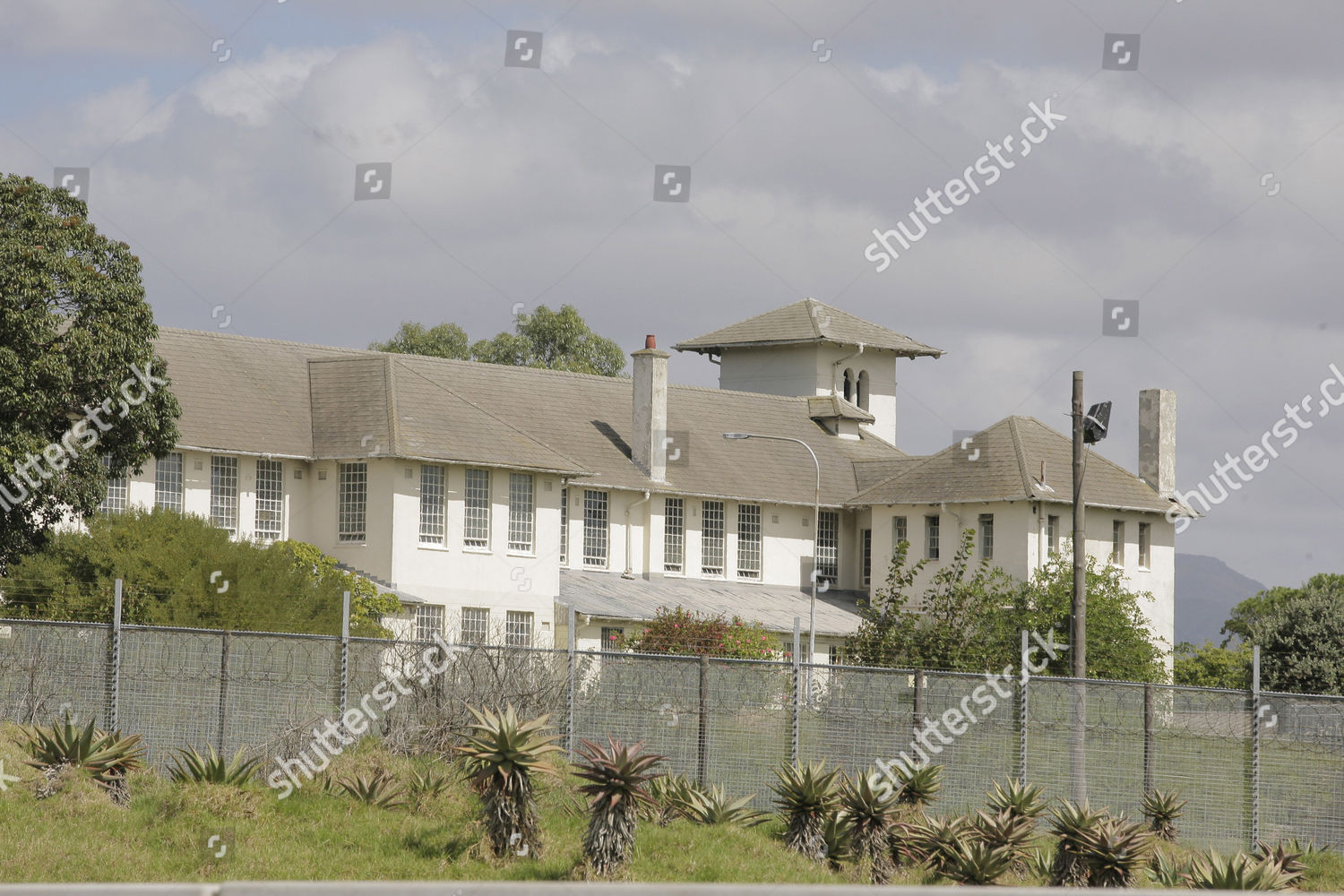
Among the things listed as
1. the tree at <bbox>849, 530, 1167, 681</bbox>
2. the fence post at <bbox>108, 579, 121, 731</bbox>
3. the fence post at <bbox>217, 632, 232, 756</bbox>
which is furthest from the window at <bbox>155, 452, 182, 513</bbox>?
the fence post at <bbox>108, 579, 121, 731</bbox>

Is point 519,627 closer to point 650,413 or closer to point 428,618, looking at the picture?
point 428,618

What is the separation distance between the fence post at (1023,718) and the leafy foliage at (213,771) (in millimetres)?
9062

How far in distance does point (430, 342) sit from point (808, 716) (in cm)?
6440

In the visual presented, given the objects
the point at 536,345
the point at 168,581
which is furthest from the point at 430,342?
the point at 168,581

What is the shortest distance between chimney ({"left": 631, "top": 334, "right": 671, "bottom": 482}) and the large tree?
101 ft

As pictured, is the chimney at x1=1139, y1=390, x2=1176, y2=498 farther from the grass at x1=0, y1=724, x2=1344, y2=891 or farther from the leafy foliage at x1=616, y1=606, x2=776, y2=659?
the grass at x1=0, y1=724, x2=1344, y2=891

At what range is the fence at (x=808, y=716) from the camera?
2198cm

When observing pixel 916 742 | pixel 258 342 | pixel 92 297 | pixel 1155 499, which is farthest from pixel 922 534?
pixel 916 742

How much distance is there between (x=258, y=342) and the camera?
163ft

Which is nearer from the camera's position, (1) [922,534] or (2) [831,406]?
(1) [922,534]

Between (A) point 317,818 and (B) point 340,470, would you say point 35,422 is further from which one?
(A) point 317,818

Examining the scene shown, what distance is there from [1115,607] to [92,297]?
88.0 ft

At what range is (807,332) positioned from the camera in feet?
233

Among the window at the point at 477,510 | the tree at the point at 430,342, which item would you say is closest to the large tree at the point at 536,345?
the tree at the point at 430,342
